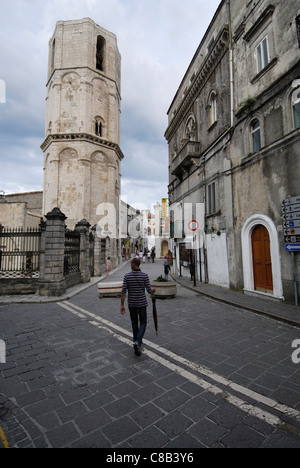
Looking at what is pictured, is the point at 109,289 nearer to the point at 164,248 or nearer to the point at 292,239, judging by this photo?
the point at 292,239

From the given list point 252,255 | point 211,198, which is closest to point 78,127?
point 211,198

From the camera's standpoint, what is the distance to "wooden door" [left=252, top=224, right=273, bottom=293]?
9227 millimetres

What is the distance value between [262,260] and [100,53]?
33997 millimetres

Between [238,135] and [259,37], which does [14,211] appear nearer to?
Answer: [238,135]

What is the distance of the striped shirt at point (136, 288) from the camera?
4.39 meters

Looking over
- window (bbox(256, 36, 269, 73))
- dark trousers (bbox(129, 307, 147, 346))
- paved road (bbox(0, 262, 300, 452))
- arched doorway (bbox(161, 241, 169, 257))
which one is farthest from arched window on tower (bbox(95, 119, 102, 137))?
dark trousers (bbox(129, 307, 147, 346))

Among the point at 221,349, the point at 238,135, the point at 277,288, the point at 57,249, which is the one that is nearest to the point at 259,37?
the point at 238,135

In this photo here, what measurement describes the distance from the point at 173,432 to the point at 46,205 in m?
27.8

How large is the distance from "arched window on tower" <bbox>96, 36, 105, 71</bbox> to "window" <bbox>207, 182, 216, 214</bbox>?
26486 millimetres

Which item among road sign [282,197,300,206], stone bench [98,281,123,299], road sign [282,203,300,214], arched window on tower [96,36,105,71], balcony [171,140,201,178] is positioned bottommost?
stone bench [98,281,123,299]

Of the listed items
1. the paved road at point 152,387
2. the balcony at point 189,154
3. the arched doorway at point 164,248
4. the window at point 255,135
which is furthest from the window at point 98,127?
the arched doorway at point 164,248

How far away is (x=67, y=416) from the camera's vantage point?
2.77 metres

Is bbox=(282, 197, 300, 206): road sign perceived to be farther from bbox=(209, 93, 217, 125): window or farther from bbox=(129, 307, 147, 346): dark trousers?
bbox=(209, 93, 217, 125): window

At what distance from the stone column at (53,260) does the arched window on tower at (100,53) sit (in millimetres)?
27965
